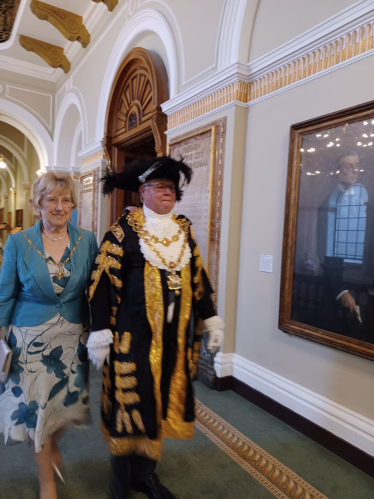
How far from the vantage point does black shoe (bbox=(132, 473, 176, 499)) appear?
5.61 feet

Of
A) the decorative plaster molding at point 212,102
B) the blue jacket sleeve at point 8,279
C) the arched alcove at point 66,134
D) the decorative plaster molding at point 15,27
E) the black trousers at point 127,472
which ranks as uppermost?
the decorative plaster molding at point 15,27

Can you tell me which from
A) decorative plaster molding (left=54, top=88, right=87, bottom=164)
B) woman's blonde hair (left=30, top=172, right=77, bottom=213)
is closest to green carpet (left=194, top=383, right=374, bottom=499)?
woman's blonde hair (left=30, top=172, right=77, bottom=213)

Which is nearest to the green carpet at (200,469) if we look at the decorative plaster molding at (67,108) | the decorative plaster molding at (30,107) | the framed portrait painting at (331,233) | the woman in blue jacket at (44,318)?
the woman in blue jacket at (44,318)

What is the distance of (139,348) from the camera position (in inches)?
63.4

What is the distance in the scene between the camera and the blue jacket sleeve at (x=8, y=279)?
1.60m

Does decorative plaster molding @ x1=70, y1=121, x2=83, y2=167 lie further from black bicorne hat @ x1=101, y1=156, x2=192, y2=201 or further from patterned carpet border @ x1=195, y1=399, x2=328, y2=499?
patterned carpet border @ x1=195, y1=399, x2=328, y2=499

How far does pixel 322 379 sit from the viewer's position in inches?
91.7

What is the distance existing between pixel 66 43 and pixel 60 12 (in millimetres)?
1234

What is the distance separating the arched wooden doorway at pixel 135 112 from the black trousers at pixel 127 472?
8.48ft

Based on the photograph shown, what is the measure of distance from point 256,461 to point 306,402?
1.86 feet

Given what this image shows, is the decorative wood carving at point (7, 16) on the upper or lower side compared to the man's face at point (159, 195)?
upper

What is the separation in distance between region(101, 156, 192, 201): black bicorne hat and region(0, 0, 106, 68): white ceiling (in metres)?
5.28

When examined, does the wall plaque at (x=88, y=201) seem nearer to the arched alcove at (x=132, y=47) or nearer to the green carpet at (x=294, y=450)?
the arched alcove at (x=132, y=47)

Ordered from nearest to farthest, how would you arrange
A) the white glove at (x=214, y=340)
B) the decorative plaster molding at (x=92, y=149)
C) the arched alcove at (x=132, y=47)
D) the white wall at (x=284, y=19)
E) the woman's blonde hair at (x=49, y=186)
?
1. the woman's blonde hair at (x=49, y=186)
2. the white glove at (x=214, y=340)
3. the white wall at (x=284, y=19)
4. the arched alcove at (x=132, y=47)
5. the decorative plaster molding at (x=92, y=149)
